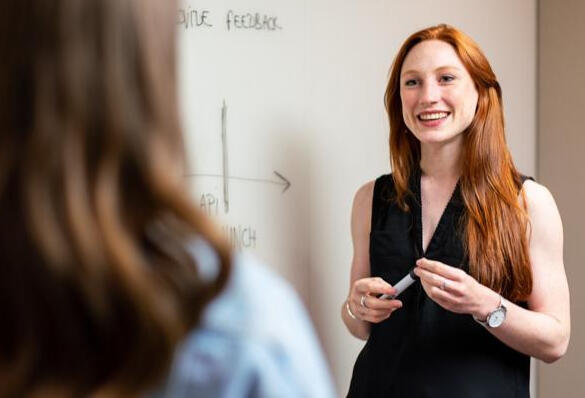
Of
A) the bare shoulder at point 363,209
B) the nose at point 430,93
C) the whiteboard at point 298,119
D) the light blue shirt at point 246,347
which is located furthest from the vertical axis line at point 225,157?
the light blue shirt at point 246,347

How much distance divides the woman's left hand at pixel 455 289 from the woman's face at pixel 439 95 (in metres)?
0.31

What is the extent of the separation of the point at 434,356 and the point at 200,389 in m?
1.22

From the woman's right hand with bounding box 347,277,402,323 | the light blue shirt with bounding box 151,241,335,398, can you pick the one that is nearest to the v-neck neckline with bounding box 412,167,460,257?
the woman's right hand with bounding box 347,277,402,323

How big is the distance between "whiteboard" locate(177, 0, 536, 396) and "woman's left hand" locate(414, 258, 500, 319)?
43cm

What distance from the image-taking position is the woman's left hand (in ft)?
4.98

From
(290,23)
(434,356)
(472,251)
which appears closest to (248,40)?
(290,23)

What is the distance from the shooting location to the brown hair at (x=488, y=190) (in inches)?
63.5

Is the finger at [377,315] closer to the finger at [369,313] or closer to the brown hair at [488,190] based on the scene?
the finger at [369,313]

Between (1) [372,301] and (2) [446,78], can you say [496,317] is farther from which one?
(2) [446,78]

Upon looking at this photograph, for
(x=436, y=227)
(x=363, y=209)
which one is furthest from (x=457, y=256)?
(x=363, y=209)

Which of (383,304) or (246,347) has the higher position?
(246,347)

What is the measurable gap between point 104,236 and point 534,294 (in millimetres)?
1323

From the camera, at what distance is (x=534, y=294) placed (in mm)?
1631

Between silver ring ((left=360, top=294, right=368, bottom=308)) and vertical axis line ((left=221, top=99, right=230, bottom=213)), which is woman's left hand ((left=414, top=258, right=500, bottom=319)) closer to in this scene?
silver ring ((left=360, top=294, right=368, bottom=308))
